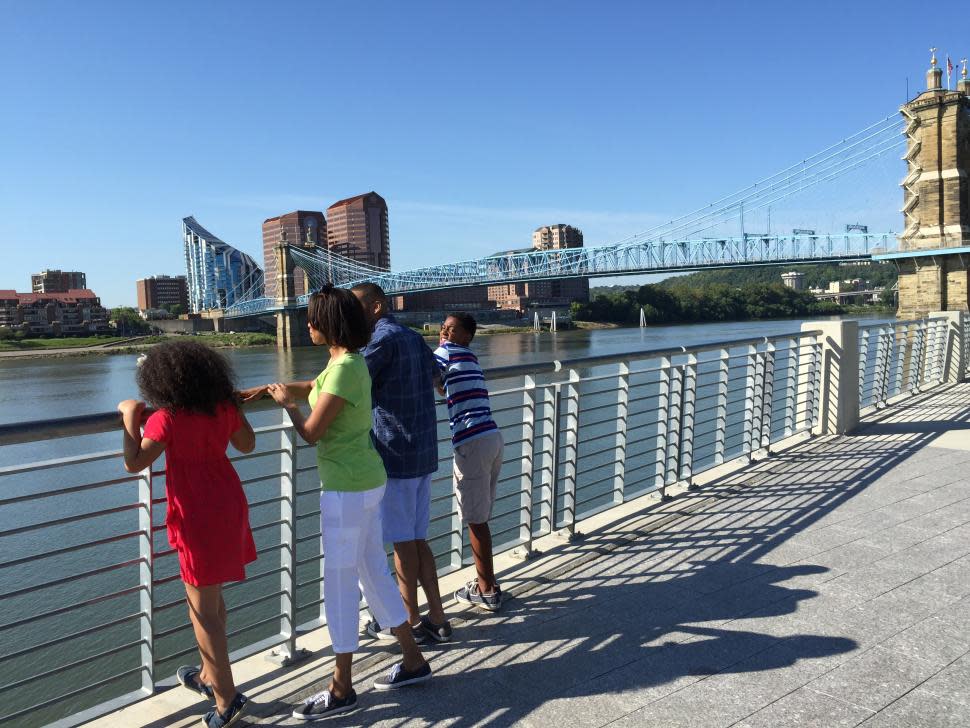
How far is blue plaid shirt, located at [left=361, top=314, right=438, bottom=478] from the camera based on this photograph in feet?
7.25

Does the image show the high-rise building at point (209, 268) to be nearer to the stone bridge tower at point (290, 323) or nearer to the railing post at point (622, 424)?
the stone bridge tower at point (290, 323)

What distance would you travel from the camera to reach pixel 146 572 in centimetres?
208

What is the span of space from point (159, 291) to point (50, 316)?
2975 inches

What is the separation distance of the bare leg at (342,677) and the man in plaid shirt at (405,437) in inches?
14.6

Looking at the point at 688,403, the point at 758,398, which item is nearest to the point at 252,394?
the point at 688,403

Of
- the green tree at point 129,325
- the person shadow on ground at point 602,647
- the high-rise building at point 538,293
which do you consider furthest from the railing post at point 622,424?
the green tree at point 129,325

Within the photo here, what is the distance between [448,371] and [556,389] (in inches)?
32.2

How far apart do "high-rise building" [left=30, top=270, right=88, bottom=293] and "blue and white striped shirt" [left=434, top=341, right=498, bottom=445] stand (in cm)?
11959

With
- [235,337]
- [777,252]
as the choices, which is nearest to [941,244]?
[777,252]

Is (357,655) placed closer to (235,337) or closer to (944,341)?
(944,341)

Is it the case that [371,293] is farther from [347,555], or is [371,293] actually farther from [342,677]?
[342,677]


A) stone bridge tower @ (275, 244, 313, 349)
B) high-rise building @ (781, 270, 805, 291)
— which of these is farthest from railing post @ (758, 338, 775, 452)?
high-rise building @ (781, 270, 805, 291)

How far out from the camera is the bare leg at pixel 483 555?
2611mm

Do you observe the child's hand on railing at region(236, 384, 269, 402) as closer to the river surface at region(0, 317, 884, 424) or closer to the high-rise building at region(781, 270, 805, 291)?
the river surface at region(0, 317, 884, 424)
